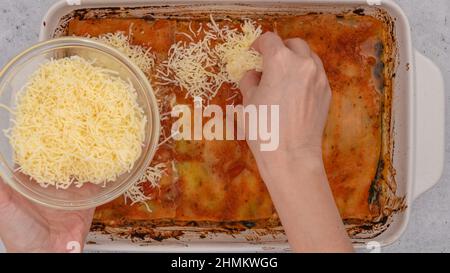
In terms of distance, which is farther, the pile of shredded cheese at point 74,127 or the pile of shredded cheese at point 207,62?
the pile of shredded cheese at point 207,62

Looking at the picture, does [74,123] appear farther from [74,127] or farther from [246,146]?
[246,146]

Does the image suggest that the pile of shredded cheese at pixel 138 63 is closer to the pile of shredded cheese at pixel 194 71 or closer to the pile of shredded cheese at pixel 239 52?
the pile of shredded cheese at pixel 194 71

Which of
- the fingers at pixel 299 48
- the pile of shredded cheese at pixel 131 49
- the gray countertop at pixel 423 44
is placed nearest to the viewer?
the fingers at pixel 299 48

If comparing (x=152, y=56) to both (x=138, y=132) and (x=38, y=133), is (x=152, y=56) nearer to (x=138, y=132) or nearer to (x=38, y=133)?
(x=138, y=132)

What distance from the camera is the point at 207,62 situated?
1.40 meters

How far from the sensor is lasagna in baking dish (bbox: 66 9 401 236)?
4.67 ft

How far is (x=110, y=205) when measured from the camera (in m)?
1.43

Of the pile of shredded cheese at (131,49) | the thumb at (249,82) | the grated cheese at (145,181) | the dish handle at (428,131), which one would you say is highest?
the pile of shredded cheese at (131,49)

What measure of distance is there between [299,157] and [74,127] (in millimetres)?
524

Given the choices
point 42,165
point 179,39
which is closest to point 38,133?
point 42,165

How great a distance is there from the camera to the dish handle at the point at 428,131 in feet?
4.87

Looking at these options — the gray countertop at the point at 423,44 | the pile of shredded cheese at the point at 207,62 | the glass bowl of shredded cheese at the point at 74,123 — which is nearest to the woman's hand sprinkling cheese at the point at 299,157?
the pile of shredded cheese at the point at 207,62

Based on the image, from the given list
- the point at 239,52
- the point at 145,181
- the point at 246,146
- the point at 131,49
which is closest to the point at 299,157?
the point at 246,146

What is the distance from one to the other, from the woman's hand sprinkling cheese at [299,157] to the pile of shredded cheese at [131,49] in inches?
Answer: 12.8
